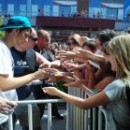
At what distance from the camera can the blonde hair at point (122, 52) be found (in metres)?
2.76

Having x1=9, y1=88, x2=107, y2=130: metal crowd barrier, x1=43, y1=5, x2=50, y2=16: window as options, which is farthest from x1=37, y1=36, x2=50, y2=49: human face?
x1=43, y1=5, x2=50, y2=16: window

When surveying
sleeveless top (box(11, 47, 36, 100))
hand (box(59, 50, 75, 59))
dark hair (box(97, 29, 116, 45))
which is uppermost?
dark hair (box(97, 29, 116, 45))

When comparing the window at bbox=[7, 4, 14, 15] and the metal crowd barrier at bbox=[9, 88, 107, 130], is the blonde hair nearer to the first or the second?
the metal crowd barrier at bbox=[9, 88, 107, 130]

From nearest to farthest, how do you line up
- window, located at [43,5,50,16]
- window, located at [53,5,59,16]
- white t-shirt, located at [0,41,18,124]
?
white t-shirt, located at [0,41,18,124], window, located at [43,5,50,16], window, located at [53,5,59,16]

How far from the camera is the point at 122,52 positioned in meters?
2.76

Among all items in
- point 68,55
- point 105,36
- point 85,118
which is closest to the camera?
point 85,118

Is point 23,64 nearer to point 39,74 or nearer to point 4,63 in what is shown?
point 39,74

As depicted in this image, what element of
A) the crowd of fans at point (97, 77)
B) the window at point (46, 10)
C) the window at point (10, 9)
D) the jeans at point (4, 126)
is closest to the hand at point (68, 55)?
the crowd of fans at point (97, 77)

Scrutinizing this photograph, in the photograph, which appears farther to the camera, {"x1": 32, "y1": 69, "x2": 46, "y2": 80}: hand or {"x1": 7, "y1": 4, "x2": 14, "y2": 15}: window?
{"x1": 7, "y1": 4, "x2": 14, "y2": 15}: window

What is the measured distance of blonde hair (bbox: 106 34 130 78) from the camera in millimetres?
2760

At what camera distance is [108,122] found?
116 inches

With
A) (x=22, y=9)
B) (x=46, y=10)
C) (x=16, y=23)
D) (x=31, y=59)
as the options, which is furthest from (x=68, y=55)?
(x=46, y=10)

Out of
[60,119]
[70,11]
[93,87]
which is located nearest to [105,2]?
[70,11]

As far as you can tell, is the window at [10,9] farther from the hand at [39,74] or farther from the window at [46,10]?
the hand at [39,74]
